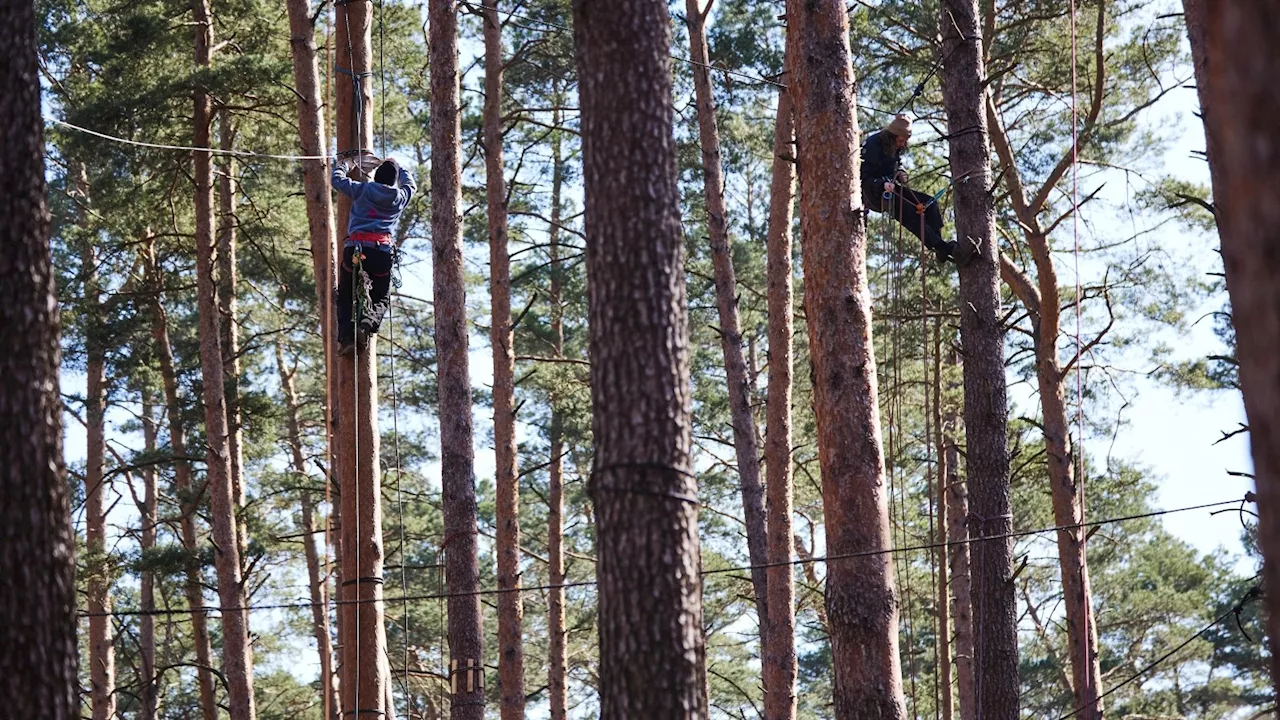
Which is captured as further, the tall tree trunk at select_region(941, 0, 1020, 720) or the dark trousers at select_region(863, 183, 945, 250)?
the dark trousers at select_region(863, 183, 945, 250)

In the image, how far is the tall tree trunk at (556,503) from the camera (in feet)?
62.7

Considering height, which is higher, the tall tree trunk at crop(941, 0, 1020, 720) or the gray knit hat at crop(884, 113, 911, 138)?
the gray knit hat at crop(884, 113, 911, 138)

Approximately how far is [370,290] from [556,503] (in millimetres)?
12034

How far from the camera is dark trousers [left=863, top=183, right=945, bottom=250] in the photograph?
9.58m

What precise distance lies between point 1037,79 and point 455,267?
24.1ft

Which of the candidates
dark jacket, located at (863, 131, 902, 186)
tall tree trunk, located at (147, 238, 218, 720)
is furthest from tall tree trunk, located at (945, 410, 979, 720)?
tall tree trunk, located at (147, 238, 218, 720)

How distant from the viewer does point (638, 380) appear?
5094 millimetres

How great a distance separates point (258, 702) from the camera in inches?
896

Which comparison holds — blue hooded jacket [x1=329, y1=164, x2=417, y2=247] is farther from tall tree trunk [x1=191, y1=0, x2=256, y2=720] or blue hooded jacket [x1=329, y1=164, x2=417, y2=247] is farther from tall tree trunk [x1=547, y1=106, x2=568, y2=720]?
tall tree trunk [x1=547, y1=106, x2=568, y2=720]

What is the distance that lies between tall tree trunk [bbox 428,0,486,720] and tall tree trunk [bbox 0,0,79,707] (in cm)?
507

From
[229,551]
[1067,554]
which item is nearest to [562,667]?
[229,551]

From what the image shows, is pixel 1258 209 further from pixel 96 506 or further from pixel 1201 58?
pixel 96 506

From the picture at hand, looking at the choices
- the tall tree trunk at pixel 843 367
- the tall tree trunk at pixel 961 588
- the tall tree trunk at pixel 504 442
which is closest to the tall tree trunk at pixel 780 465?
the tall tree trunk at pixel 504 442

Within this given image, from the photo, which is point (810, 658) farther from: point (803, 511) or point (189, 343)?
point (189, 343)
